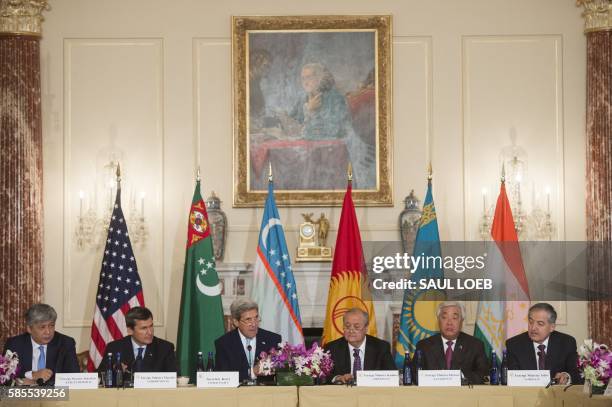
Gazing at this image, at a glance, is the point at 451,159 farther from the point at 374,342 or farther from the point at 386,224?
the point at 374,342

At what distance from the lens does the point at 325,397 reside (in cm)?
574

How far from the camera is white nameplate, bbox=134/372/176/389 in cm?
590

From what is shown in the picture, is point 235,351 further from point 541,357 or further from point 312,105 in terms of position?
point 312,105

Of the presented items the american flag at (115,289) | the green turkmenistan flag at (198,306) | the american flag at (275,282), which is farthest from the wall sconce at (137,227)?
the american flag at (275,282)

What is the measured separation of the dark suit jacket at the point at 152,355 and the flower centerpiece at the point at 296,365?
3.39ft

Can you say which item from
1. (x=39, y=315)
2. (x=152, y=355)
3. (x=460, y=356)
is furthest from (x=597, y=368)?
(x=39, y=315)

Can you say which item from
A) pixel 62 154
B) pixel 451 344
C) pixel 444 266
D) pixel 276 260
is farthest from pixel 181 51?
pixel 451 344

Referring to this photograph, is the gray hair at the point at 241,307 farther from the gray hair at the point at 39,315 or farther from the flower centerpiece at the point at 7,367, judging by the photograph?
the flower centerpiece at the point at 7,367

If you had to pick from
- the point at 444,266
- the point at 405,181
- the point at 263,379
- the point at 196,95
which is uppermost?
the point at 196,95

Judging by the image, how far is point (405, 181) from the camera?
9.09m

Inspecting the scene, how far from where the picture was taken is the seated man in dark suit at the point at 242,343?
6.87m

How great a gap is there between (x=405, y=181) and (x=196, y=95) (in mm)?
2131

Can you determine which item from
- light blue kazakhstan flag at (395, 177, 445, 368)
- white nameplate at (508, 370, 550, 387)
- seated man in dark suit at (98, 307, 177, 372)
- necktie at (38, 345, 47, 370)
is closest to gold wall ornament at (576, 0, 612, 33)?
light blue kazakhstan flag at (395, 177, 445, 368)

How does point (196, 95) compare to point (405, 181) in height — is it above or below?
above
